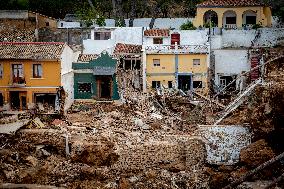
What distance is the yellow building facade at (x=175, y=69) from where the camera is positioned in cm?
3706

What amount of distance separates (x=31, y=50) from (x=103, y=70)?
19.1 feet

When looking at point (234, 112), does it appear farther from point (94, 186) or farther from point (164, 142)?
point (94, 186)

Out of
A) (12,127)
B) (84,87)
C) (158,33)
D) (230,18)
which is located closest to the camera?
(12,127)

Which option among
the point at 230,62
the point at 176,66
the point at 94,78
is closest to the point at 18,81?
the point at 94,78

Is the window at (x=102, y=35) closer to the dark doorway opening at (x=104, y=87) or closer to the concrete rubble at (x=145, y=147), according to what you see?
the dark doorway opening at (x=104, y=87)

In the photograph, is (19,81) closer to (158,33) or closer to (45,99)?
(45,99)

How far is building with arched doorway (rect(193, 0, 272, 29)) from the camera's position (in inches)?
1704

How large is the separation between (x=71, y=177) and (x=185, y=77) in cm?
1965

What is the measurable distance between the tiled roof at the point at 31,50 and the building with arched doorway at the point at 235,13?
16.8 metres

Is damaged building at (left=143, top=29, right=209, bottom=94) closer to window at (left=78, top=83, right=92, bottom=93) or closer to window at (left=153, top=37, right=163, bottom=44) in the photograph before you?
window at (left=153, top=37, right=163, bottom=44)

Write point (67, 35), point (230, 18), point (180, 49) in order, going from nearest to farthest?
point (180, 49)
point (67, 35)
point (230, 18)

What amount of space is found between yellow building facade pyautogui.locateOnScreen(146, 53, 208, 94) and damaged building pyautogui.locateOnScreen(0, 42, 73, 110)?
Answer: 824cm

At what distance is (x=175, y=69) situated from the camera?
3712 cm

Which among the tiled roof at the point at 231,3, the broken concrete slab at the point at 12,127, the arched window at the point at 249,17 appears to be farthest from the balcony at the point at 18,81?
the arched window at the point at 249,17
